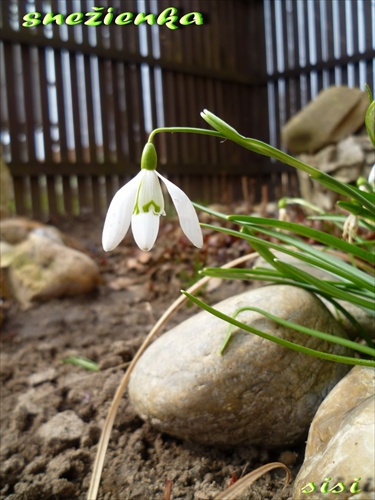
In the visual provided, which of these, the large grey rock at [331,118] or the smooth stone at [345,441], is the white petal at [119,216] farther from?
the large grey rock at [331,118]

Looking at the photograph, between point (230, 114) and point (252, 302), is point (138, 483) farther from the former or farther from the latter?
point (230, 114)

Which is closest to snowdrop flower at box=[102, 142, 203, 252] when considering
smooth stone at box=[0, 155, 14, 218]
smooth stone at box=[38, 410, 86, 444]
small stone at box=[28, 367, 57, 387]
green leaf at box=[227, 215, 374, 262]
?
green leaf at box=[227, 215, 374, 262]

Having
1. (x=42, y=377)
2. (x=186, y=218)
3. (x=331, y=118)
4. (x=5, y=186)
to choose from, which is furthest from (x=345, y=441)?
(x=331, y=118)

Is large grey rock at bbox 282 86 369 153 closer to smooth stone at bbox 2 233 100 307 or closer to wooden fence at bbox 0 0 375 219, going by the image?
wooden fence at bbox 0 0 375 219

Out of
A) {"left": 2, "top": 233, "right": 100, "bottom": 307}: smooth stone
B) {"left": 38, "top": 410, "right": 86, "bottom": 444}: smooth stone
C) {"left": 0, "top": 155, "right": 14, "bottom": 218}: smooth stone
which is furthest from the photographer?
{"left": 0, "top": 155, "right": 14, "bottom": 218}: smooth stone

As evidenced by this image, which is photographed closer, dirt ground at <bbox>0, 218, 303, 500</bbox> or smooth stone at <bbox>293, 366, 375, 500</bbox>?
smooth stone at <bbox>293, 366, 375, 500</bbox>

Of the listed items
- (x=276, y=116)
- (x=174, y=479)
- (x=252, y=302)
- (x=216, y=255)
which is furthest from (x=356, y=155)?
(x=174, y=479)
